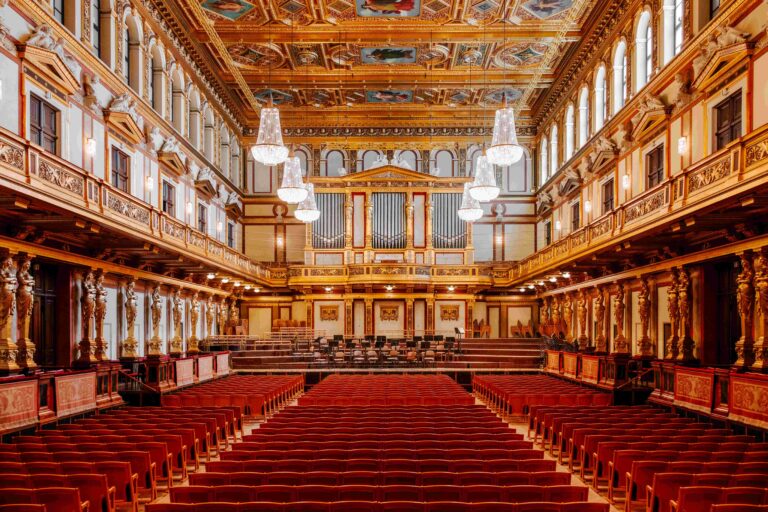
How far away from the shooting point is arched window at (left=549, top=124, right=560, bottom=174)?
29.2 metres

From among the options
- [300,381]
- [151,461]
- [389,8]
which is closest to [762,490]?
[151,461]

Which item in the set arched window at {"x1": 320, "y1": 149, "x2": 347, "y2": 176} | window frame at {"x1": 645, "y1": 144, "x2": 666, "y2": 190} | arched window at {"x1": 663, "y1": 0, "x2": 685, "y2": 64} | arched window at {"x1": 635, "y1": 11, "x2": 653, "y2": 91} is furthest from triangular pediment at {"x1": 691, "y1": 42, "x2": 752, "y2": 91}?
arched window at {"x1": 320, "y1": 149, "x2": 347, "y2": 176}

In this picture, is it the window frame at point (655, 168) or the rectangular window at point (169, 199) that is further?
the rectangular window at point (169, 199)

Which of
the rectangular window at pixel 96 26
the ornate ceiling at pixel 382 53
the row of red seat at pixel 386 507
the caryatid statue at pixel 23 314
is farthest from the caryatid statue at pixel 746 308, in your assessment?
the rectangular window at pixel 96 26

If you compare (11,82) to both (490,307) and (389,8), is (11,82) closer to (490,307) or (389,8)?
(389,8)

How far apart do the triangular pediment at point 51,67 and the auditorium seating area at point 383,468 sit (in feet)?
30.0

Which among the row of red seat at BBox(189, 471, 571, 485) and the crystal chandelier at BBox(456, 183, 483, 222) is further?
the crystal chandelier at BBox(456, 183, 483, 222)

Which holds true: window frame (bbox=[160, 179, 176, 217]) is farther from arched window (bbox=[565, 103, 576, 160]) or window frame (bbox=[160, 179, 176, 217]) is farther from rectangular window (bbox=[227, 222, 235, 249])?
arched window (bbox=[565, 103, 576, 160])

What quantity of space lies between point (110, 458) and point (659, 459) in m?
6.54

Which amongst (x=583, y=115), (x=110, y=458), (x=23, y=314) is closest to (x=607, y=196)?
(x=583, y=115)

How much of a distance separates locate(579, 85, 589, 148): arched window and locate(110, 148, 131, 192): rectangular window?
16765mm

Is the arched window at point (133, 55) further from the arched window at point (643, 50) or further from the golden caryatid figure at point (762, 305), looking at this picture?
the golden caryatid figure at point (762, 305)

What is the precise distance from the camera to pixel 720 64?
534 inches

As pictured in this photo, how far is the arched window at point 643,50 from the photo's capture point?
1817 centimetres
